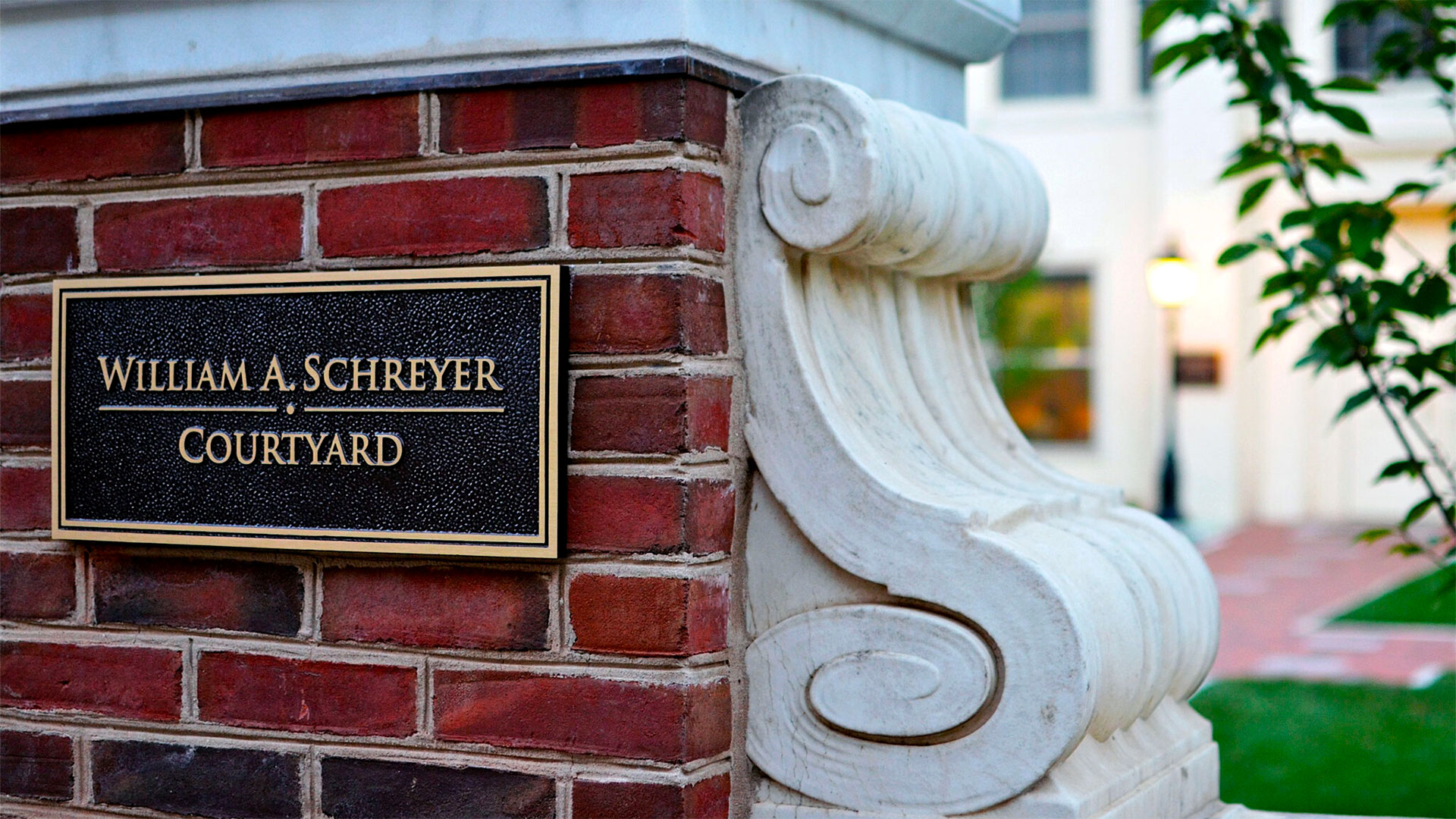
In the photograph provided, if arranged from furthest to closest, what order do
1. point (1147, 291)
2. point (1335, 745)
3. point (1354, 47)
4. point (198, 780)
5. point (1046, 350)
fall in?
point (1046, 350) → point (1147, 291) → point (1354, 47) → point (1335, 745) → point (198, 780)

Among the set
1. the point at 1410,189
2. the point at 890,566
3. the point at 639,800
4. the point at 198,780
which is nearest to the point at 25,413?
the point at 198,780

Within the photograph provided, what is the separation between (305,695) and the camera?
181 cm

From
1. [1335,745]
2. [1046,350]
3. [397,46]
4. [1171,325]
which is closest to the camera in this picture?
[397,46]

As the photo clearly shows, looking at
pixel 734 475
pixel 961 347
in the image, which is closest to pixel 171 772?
pixel 734 475

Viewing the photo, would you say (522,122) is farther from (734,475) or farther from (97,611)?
(97,611)

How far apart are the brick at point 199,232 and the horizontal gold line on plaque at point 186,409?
169mm

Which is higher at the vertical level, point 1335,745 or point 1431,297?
point 1431,297

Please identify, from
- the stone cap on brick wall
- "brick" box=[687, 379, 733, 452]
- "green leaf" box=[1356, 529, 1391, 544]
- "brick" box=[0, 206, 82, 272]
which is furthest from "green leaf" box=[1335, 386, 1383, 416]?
"brick" box=[0, 206, 82, 272]

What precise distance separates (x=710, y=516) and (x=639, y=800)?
31 centimetres

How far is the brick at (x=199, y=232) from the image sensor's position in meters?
1.83

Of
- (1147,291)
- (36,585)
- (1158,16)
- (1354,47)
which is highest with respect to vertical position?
(1354,47)

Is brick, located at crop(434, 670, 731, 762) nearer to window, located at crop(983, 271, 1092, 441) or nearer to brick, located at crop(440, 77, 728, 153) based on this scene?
brick, located at crop(440, 77, 728, 153)

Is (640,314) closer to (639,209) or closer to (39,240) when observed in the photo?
(639,209)

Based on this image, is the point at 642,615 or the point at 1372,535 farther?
the point at 1372,535
